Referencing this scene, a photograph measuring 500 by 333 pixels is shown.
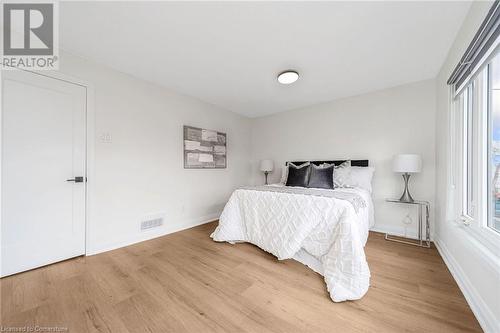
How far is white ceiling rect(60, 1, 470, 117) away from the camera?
153 cm

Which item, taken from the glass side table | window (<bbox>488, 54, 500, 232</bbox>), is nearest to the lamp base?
the glass side table

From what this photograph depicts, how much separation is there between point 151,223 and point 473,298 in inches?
134

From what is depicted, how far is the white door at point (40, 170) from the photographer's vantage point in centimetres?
175

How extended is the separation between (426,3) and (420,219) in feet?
7.94

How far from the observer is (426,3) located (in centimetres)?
145

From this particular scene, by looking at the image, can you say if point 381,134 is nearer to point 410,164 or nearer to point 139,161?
point 410,164

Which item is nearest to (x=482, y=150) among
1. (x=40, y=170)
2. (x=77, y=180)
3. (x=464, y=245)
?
(x=464, y=245)

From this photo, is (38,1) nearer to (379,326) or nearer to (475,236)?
(379,326)

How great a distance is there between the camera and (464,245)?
1.52m

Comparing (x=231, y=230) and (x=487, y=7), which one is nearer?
(x=487, y=7)

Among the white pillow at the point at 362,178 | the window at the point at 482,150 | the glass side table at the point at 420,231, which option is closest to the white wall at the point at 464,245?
the glass side table at the point at 420,231

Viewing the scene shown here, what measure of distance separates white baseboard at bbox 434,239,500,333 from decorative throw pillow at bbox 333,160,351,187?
51.1 inches

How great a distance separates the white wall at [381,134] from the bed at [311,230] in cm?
110

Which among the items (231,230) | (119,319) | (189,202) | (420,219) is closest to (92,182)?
(189,202)
